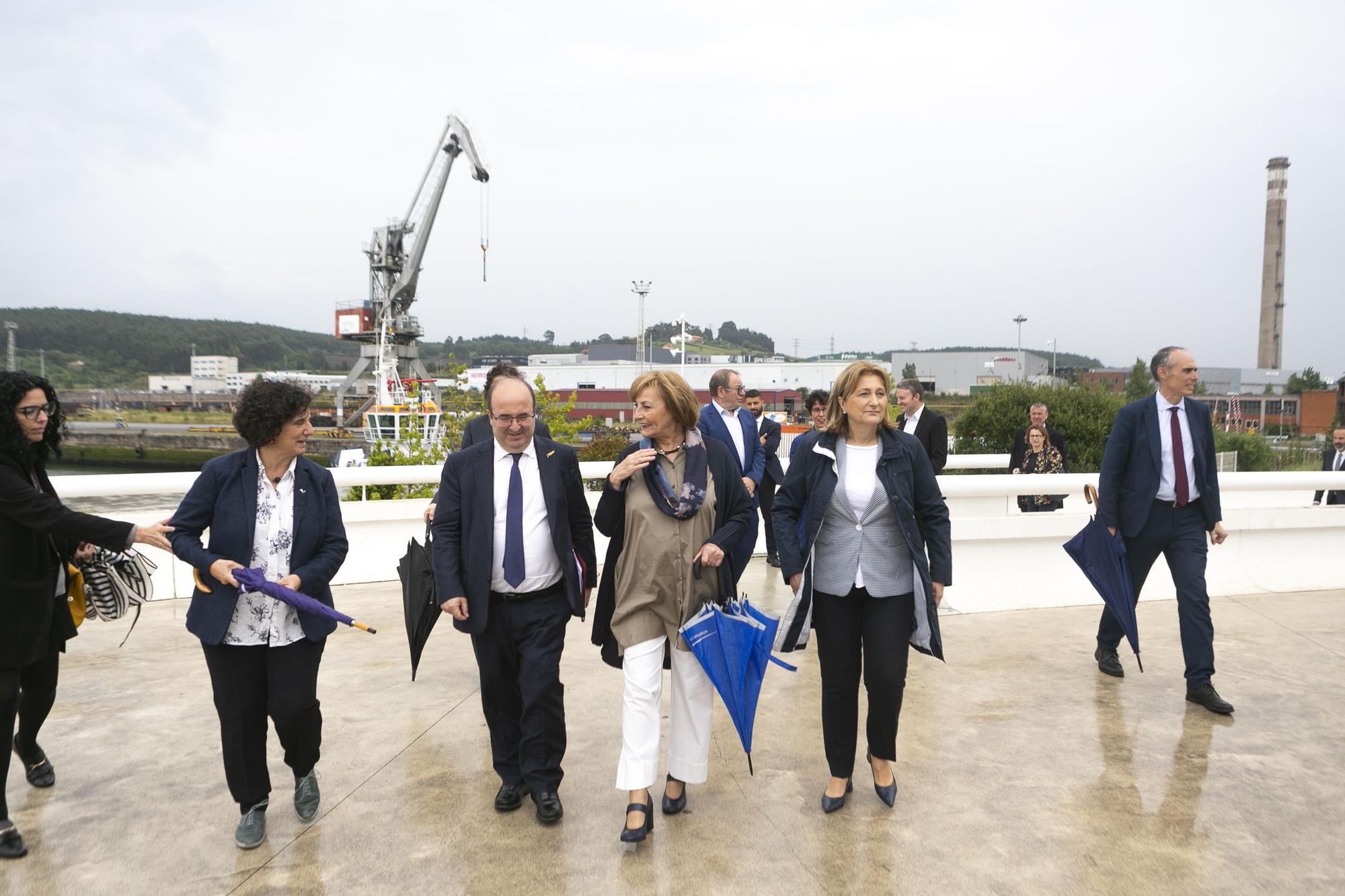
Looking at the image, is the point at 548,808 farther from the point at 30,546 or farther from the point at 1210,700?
the point at 1210,700

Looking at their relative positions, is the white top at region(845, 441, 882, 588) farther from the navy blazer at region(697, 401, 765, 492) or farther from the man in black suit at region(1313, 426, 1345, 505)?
the man in black suit at region(1313, 426, 1345, 505)

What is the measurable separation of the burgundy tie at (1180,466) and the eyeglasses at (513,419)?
335 centimetres

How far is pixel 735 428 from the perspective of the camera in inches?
239

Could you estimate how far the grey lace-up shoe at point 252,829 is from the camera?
3014 millimetres

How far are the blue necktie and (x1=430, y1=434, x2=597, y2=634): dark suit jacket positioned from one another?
0.06 metres

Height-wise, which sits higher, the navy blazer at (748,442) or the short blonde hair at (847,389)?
the short blonde hair at (847,389)

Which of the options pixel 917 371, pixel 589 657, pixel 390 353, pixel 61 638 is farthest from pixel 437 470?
pixel 917 371

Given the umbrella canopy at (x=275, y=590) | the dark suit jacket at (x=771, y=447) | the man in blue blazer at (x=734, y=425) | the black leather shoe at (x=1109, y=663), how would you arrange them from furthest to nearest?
the dark suit jacket at (x=771, y=447) < the man in blue blazer at (x=734, y=425) < the black leather shoe at (x=1109, y=663) < the umbrella canopy at (x=275, y=590)

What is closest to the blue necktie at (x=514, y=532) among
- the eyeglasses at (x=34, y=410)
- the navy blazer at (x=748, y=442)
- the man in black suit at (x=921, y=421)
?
the eyeglasses at (x=34, y=410)

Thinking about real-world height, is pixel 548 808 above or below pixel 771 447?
below

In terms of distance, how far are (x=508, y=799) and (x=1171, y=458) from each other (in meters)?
3.64

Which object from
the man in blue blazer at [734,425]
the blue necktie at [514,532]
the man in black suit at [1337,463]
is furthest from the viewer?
the man in black suit at [1337,463]

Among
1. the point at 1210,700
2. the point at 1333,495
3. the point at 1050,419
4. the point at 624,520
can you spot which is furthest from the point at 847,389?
the point at 1050,419

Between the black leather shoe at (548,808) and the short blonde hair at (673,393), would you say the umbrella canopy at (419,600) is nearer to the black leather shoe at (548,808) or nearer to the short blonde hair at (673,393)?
the black leather shoe at (548,808)
